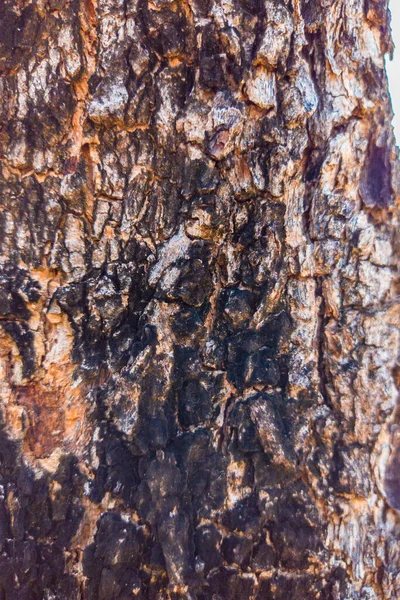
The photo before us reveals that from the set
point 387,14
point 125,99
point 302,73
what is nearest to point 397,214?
point 302,73

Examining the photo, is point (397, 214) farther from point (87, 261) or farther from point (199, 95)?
point (87, 261)

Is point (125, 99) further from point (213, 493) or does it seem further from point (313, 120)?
point (213, 493)

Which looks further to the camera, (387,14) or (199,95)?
(387,14)

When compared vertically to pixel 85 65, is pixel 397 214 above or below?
below

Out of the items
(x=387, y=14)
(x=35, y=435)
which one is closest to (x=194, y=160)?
(x=387, y=14)

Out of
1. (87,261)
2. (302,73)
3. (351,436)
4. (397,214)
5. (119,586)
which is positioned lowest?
(119,586)

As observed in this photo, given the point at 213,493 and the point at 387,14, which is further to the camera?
the point at 387,14
